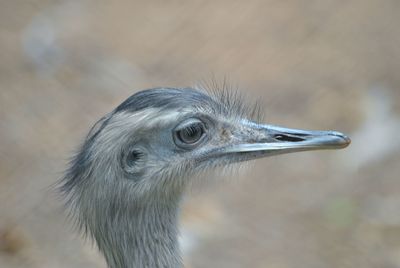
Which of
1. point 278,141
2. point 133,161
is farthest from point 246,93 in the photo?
point 133,161

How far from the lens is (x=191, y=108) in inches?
117

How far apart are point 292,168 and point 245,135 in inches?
89.3

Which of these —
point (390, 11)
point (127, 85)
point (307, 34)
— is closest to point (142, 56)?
point (127, 85)

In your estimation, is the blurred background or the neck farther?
the blurred background

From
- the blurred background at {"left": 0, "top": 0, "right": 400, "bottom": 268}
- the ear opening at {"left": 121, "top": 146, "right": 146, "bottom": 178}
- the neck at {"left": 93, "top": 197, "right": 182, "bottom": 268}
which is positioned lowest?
the neck at {"left": 93, "top": 197, "right": 182, "bottom": 268}

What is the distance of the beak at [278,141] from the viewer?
2.91m

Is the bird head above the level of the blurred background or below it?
below

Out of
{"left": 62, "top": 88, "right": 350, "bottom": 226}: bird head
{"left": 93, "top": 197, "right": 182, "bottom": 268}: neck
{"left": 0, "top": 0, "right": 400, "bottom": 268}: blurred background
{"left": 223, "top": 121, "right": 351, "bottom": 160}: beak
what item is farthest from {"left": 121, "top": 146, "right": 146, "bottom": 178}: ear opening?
{"left": 0, "top": 0, "right": 400, "bottom": 268}: blurred background

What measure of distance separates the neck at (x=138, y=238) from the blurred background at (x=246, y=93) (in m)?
1.07

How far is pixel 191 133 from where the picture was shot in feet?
9.66

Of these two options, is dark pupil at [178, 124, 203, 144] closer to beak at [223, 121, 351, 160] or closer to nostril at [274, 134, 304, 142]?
beak at [223, 121, 351, 160]

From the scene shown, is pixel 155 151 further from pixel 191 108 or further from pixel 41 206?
pixel 41 206

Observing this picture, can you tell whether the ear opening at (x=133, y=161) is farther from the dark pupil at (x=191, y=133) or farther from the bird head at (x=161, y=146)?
the dark pupil at (x=191, y=133)

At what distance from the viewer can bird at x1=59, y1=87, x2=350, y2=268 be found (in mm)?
2879
